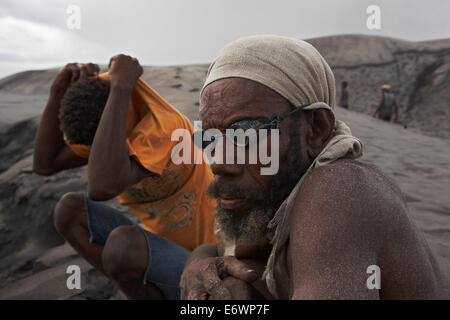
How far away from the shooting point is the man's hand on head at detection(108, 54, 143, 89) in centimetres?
205

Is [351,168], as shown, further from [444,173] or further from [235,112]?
[444,173]

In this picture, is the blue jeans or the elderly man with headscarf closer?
the elderly man with headscarf

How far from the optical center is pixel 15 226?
12.2 ft

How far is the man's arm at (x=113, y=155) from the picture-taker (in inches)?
74.2

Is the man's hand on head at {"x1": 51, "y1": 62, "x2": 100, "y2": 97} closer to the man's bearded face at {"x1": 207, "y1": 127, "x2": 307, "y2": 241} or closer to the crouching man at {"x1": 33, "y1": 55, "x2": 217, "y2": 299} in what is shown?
the crouching man at {"x1": 33, "y1": 55, "x2": 217, "y2": 299}

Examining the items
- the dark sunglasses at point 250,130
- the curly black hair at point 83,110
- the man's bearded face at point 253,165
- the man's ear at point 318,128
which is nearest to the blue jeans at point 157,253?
the curly black hair at point 83,110

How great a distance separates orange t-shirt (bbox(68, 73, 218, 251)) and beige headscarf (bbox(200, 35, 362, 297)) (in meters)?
0.82

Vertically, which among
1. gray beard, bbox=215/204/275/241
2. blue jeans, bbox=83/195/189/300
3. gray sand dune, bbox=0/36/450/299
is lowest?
gray sand dune, bbox=0/36/450/299

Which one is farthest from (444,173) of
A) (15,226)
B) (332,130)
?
(15,226)

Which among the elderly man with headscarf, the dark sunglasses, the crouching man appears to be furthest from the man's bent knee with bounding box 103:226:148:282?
the dark sunglasses

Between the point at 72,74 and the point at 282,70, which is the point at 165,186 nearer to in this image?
the point at 72,74

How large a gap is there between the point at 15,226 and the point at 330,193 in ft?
12.0

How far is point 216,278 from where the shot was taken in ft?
4.08

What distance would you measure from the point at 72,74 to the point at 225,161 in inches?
61.0
